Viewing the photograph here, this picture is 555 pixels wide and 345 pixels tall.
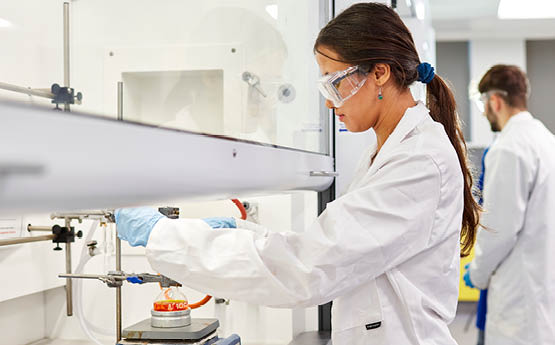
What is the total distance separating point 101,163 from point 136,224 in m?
0.50

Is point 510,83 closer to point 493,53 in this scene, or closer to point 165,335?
point 165,335

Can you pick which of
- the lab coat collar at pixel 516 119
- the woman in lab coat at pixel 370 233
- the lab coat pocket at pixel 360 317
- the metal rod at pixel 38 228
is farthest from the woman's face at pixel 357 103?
the lab coat collar at pixel 516 119

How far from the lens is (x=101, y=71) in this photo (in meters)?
0.81

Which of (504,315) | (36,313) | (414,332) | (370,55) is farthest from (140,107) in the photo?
(504,315)

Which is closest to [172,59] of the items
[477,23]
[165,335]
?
[165,335]

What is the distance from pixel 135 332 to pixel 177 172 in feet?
2.40

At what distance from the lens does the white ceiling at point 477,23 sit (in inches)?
206

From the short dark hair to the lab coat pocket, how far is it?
198 cm

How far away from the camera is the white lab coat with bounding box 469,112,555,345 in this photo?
238 cm

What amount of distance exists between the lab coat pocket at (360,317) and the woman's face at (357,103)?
0.33 meters

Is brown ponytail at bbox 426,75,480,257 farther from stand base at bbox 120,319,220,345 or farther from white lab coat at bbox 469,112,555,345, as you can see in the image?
white lab coat at bbox 469,112,555,345

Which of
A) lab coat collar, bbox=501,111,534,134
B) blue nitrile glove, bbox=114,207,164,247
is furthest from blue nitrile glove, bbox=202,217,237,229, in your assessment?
lab coat collar, bbox=501,111,534,134

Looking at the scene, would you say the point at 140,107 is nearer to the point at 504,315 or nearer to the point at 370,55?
the point at 370,55

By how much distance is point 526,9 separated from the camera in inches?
201
